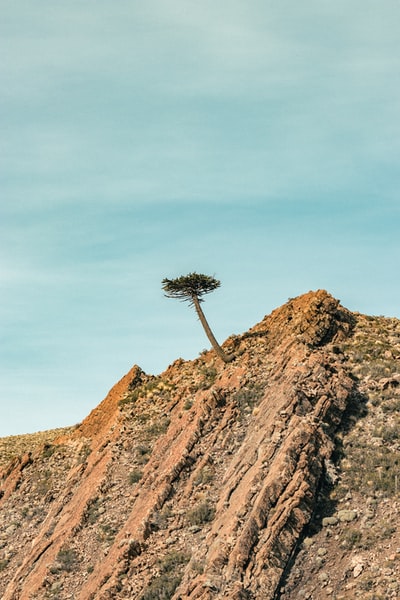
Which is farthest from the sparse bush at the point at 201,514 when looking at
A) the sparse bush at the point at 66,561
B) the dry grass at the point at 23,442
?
the dry grass at the point at 23,442

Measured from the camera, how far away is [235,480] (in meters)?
35.3

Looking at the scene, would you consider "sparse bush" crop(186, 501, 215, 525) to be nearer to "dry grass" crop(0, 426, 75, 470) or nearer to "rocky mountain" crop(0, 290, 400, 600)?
"rocky mountain" crop(0, 290, 400, 600)

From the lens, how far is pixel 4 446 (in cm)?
5931

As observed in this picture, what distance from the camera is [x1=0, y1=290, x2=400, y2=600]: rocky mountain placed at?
3062 centimetres

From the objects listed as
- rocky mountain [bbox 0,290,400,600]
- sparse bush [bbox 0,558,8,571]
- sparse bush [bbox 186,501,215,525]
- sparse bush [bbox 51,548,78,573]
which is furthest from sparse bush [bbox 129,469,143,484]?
sparse bush [bbox 0,558,8,571]

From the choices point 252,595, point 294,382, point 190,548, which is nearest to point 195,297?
point 294,382

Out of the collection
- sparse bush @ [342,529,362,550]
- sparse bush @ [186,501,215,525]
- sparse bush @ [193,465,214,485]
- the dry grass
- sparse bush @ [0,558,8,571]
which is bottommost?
sparse bush @ [342,529,362,550]

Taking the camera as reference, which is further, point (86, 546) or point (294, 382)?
point (294, 382)

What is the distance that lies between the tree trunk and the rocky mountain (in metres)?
1.02

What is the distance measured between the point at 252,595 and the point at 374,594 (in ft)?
15.5

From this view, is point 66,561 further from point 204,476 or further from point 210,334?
point 210,334

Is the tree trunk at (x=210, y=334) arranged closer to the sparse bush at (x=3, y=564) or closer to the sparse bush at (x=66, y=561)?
the sparse bush at (x=66, y=561)

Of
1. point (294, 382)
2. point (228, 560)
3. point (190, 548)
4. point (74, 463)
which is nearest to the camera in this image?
point (228, 560)

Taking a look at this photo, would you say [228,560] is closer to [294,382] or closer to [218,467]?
[218,467]
